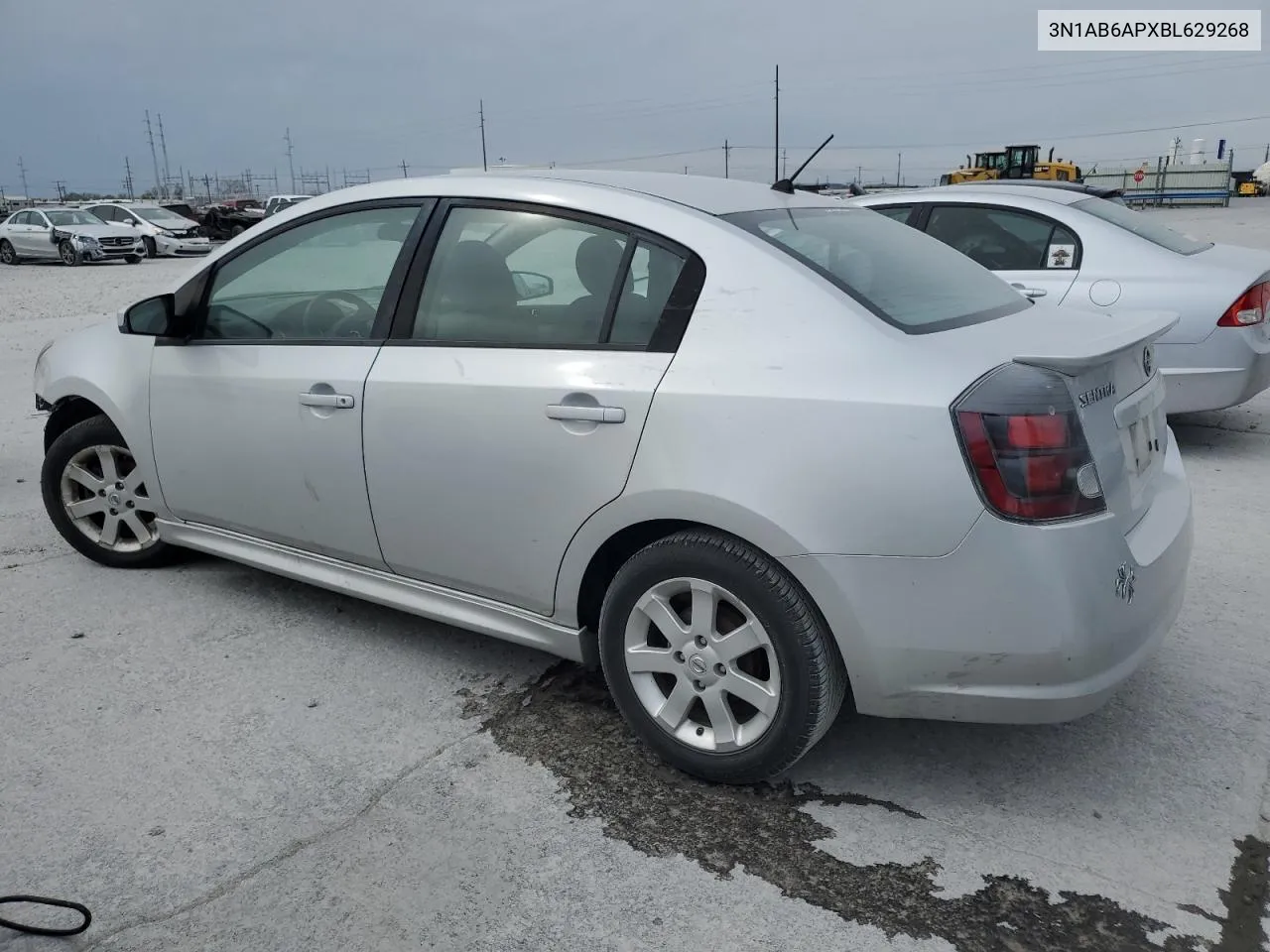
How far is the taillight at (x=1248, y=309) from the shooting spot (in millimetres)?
5844

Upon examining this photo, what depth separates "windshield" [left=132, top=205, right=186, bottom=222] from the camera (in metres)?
29.0

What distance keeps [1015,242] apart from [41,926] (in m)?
6.05

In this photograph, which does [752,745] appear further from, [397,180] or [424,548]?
[397,180]

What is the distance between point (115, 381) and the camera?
4.18m

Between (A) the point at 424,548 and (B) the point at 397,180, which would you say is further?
(B) the point at 397,180

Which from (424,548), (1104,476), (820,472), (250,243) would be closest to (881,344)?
(820,472)

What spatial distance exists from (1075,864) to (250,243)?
11.1 feet

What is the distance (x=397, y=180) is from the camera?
12.0 feet

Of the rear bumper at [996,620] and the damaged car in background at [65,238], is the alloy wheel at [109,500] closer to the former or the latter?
the rear bumper at [996,620]

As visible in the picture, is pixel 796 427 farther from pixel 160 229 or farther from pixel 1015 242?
pixel 160 229

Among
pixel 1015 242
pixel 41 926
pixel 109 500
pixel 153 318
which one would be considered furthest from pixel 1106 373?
pixel 1015 242

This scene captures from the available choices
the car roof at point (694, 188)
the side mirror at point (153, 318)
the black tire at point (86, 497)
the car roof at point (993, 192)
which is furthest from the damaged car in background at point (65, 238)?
the car roof at point (694, 188)

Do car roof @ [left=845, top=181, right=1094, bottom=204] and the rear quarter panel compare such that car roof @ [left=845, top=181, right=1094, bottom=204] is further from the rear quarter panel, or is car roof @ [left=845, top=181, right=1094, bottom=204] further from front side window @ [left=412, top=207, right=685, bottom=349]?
the rear quarter panel

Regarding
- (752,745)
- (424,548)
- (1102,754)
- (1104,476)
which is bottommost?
(1102,754)
